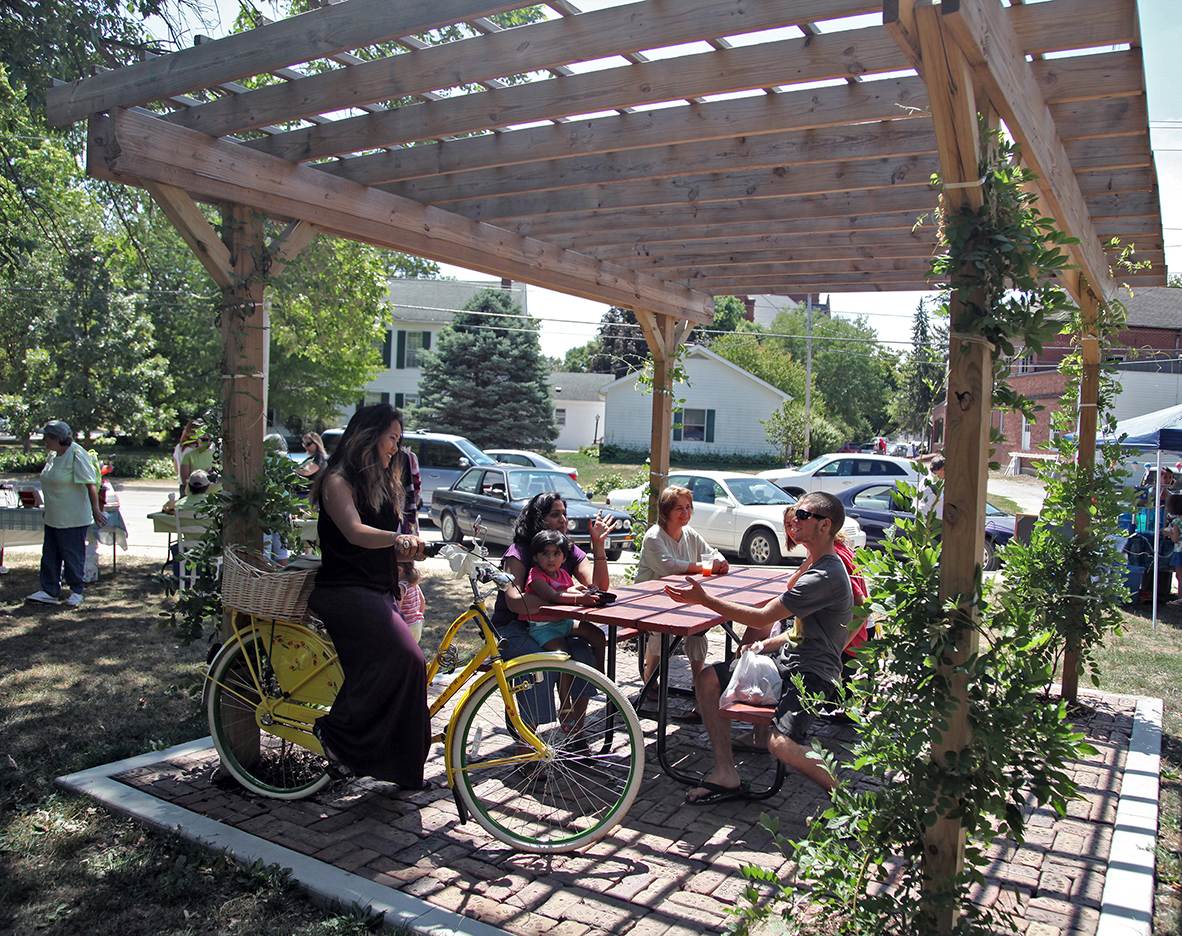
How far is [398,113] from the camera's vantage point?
16.1ft

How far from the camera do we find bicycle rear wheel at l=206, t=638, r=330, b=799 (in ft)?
15.3

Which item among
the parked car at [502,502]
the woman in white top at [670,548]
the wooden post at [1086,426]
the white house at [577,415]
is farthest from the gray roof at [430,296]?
the woman in white top at [670,548]

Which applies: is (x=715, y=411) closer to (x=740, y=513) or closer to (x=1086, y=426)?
(x=740, y=513)

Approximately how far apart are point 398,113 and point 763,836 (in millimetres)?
3893

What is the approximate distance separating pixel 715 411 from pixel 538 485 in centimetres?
2892

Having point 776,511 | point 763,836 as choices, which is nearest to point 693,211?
point 763,836

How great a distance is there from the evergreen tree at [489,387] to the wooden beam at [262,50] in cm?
3254

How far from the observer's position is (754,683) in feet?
15.3

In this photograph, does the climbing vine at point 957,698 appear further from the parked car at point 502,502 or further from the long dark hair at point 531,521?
the parked car at point 502,502

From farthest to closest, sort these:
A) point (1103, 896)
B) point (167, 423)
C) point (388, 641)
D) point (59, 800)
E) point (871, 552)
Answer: point (167, 423) → point (59, 800) → point (388, 641) → point (1103, 896) → point (871, 552)

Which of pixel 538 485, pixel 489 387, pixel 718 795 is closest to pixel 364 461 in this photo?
pixel 718 795

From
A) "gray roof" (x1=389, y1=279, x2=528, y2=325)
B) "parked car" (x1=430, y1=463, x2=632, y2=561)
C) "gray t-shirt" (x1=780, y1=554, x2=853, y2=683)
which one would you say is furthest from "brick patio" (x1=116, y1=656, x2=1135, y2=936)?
"gray roof" (x1=389, y1=279, x2=528, y2=325)

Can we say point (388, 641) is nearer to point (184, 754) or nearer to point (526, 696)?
Answer: point (526, 696)

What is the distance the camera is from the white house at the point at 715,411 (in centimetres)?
4459
